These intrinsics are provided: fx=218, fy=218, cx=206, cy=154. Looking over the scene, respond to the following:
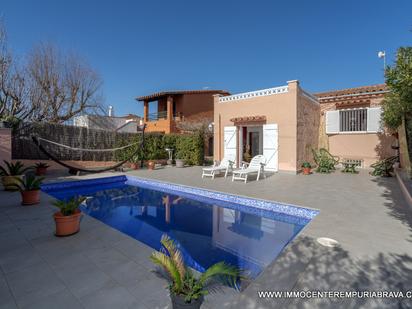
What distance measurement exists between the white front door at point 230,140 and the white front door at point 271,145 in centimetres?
169

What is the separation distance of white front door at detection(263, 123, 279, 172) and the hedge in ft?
13.2

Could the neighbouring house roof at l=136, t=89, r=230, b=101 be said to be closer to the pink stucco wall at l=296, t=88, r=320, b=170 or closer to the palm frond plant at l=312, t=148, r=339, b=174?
the pink stucco wall at l=296, t=88, r=320, b=170

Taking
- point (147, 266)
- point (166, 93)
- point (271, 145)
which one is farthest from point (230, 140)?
point (147, 266)

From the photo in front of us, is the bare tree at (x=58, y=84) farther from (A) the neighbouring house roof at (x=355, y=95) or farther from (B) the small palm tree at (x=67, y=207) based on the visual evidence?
(A) the neighbouring house roof at (x=355, y=95)

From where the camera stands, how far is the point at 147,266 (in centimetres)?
248

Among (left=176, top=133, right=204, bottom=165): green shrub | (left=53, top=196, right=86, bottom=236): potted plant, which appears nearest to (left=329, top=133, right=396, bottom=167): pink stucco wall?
(left=176, top=133, right=204, bottom=165): green shrub

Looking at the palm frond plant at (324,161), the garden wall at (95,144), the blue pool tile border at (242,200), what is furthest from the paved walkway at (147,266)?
the garden wall at (95,144)

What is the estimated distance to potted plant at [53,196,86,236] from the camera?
3.30m

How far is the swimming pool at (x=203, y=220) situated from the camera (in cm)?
355

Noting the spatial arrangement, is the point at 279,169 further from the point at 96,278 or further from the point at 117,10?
the point at 117,10

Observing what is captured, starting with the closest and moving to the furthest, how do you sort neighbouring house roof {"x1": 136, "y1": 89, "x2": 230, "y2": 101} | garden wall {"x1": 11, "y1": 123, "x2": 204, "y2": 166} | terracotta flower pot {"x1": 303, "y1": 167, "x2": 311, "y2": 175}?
garden wall {"x1": 11, "y1": 123, "x2": 204, "y2": 166}
terracotta flower pot {"x1": 303, "y1": 167, "x2": 311, "y2": 175}
neighbouring house roof {"x1": 136, "y1": 89, "x2": 230, "y2": 101}

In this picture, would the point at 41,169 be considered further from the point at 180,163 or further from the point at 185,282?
the point at 185,282

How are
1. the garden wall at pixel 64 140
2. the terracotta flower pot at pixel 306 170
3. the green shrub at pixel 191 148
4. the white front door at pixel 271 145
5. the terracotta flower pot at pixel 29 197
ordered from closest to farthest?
the terracotta flower pot at pixel 29 197 < the garden wall at pixel 64 140 < the terracotta flower pot at pixel 306 170 < the white front door at pixel 271 145 < the green shrub at pixel 191 148

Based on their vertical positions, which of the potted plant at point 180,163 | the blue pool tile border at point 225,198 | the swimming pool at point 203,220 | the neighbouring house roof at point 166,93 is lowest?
the swimming pool at point 203,220
